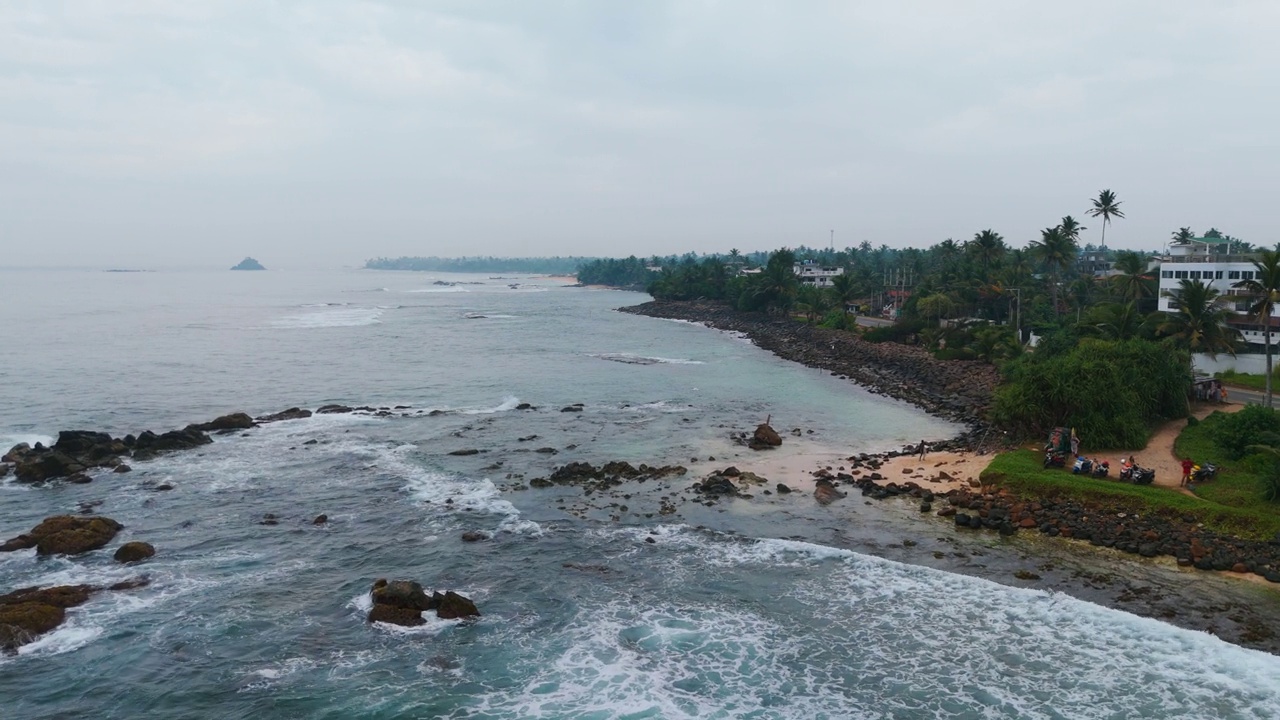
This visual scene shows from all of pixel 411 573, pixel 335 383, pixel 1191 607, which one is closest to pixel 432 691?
pixel 411 573

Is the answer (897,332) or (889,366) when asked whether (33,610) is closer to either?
(889,366)

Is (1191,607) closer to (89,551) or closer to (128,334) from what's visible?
(89,551)

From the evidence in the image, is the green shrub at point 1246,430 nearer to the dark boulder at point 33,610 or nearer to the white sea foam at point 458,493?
the white sea foam at point 458,493

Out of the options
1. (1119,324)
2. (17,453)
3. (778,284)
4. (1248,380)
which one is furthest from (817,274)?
(17,453)

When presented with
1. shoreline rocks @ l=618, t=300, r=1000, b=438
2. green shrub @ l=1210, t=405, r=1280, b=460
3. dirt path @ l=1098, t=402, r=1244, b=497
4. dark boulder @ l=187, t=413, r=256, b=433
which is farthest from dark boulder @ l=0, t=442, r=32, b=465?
green shrub @ l=1210, t=405, r=1280, b=460

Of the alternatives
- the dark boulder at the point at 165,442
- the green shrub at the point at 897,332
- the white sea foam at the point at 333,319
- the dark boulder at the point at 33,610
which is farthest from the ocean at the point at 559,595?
the white sea foam at the point at 333,319

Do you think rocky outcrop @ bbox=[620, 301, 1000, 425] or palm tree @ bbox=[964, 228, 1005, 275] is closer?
rocky outcrop @ bbox=[620, 301, 1000, 425]

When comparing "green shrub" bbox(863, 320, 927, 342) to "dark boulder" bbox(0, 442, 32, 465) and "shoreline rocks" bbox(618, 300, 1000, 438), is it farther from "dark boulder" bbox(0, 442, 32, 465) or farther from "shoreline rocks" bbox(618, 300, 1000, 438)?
"dark boulder" bbox(0, 442, 32, 465)
